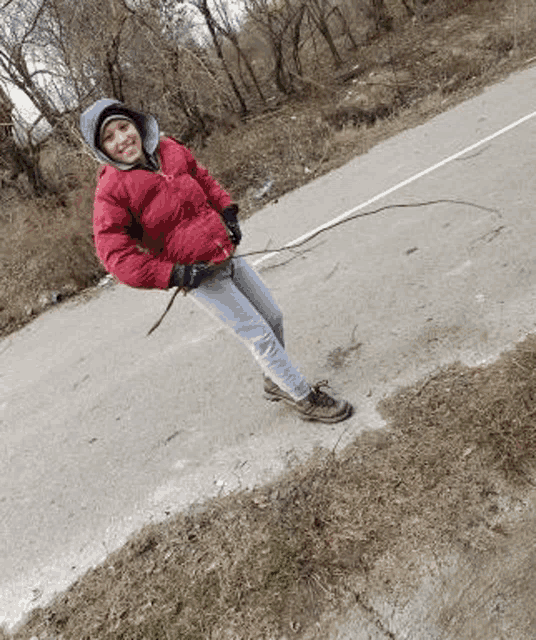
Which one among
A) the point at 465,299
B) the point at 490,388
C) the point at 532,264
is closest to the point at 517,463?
the point at 490,388

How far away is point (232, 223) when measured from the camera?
296 cm

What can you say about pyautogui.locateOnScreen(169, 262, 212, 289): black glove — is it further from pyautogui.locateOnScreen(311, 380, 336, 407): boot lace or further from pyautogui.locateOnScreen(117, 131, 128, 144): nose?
pyautogui.locateOnScreen(311, 380, 336, 407): boot lace

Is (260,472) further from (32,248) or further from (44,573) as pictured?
(32,248)

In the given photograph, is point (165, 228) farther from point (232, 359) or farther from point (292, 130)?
point (292, 130)

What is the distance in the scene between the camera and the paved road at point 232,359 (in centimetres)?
308

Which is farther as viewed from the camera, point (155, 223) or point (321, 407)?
point (321, 407)

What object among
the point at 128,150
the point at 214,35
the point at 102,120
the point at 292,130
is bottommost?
the point at 292,130

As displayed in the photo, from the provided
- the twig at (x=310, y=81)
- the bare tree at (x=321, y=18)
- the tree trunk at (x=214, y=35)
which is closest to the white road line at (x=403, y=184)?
the twig at (x=310, y=81)

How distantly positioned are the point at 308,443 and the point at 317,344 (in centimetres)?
108

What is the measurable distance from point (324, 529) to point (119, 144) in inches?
82.3

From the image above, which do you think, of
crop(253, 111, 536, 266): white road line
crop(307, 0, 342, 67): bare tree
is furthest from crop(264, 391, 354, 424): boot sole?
crop(307, 0, 342, 67): bare tree

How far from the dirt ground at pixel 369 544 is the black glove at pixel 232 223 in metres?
1.33

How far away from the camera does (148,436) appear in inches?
144

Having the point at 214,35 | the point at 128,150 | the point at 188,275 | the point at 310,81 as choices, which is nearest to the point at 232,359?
the point at 188,275
